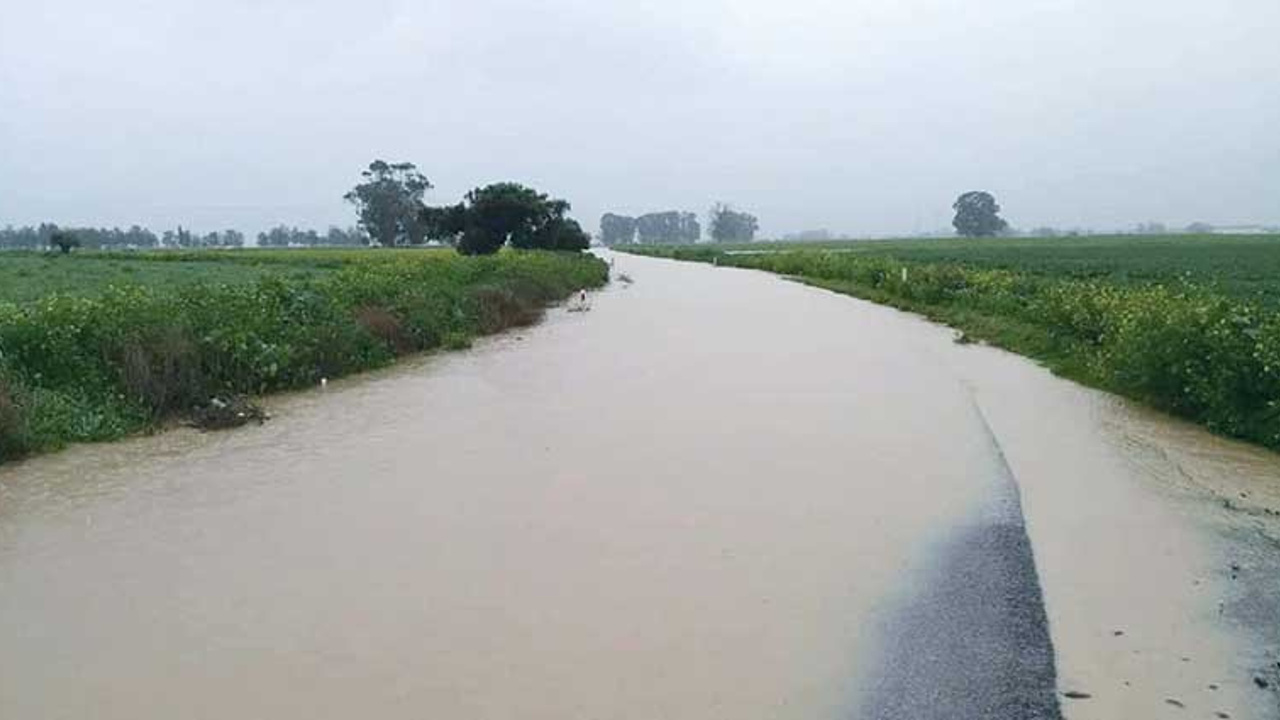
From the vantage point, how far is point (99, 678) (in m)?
4.68

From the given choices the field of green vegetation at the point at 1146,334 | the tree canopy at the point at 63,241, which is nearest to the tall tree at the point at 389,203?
the tree canopy at the point at 63,241

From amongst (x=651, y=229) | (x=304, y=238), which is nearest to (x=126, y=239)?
(x=304, y=238)

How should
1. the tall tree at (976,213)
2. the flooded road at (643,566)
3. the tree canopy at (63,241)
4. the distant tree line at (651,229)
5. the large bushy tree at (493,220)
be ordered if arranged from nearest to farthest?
1. the flooded road at (643,566)
2. the large bushy tree at (493,220)
3. the tree canopy at (63,241)
4. the tall tree at (976,213)
5. the distant tree line at (651,229)

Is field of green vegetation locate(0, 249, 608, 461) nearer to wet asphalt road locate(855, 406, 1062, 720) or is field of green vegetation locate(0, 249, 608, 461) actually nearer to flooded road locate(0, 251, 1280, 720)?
flooded road locate(0, 251, 1280, 720)

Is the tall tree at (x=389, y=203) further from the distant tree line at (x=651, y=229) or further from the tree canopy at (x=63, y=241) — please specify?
the distant tree line at (x=651, y=229)

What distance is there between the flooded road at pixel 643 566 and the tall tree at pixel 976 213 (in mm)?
130224

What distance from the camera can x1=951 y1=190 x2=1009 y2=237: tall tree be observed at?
133 meters

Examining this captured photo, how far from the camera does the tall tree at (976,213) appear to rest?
436ft

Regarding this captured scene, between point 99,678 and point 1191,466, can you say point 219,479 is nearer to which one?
point 99,678

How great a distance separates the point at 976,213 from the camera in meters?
133

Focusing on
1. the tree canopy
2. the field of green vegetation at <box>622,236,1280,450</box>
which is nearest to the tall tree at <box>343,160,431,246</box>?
the tree canopy

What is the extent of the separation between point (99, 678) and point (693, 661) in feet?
9.61

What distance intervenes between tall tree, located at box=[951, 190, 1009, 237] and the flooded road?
427ft

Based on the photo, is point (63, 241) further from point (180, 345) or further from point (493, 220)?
point (180, 345)
